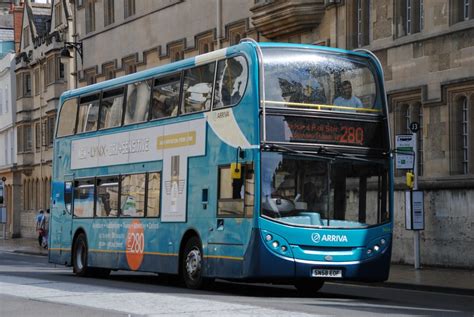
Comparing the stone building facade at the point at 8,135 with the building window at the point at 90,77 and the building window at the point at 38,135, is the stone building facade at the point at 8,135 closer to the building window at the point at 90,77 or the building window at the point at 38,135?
the building window at the point at 38,135

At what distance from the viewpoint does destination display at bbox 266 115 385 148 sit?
64.1 feet

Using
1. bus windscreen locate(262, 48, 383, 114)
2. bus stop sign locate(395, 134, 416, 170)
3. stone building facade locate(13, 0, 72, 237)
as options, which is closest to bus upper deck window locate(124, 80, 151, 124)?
bus windscreen locate(262, 48, 383, 114)

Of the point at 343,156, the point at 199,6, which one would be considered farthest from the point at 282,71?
the point at 199,6

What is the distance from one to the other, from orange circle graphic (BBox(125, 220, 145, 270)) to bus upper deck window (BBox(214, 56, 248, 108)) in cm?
412

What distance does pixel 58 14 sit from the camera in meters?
64.8

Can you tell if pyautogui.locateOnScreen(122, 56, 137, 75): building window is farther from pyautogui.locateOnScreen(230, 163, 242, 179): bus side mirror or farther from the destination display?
pyautogui.locateOnScreen(230, 163, 242, 179): bus side mirror

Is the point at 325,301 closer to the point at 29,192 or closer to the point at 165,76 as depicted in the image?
the point at 165,76

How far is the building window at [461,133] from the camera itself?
29.3 meters

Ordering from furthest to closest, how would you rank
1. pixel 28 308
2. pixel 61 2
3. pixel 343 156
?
pixel 61 2 < pixel 343 156 < pixel 28 308

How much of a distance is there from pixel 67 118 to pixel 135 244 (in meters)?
A: 5.02

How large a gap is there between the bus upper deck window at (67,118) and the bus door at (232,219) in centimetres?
770

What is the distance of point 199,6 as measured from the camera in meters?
45.9

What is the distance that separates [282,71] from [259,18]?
18519 millimetres

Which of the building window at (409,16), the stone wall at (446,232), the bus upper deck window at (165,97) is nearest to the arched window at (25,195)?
the building window at (409,16)
